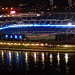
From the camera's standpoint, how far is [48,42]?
47.5 meters

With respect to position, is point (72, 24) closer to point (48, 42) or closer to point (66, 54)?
point (48, 42)

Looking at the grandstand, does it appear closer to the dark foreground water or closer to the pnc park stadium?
the pnc park stadium

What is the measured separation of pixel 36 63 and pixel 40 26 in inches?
715

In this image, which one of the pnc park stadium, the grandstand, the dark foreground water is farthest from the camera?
the grandstand

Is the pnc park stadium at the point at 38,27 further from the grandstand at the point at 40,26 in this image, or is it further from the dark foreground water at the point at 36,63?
the dark foreground water at the point at 36,63

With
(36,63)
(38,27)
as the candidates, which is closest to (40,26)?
(38,27)

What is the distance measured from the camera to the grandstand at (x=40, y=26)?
50094 millimetres

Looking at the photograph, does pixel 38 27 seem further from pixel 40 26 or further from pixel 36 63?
pixel 36 63

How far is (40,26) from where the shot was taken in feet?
179

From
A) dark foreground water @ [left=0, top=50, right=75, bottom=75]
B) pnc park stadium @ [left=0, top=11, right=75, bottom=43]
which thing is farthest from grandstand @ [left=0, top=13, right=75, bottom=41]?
dark foreground water @ [left=0, top=50, right=75, bottom=75]

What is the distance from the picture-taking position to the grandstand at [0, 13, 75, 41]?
50.1m

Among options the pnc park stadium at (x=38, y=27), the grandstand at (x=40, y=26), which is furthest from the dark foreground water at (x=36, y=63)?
the grandstand at (x=40, y=26)

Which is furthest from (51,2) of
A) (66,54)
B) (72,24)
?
(66,54)

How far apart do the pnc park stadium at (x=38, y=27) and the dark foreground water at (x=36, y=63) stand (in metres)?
5.61
